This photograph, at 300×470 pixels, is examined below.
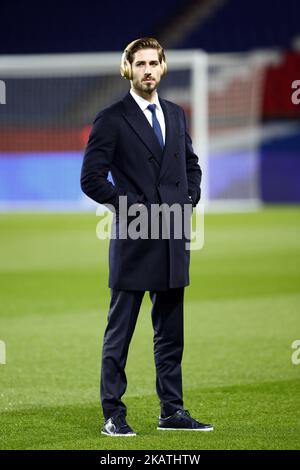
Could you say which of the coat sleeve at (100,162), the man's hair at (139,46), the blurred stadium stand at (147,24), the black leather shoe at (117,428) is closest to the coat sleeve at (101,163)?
the coat sleeve at (100,162)

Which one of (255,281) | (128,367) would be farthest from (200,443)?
(255,281)

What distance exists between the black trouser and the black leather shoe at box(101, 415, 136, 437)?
3 cm

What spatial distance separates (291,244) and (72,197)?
9408 mm

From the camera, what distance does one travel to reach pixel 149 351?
808 cm

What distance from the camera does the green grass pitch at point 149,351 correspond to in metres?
5.35

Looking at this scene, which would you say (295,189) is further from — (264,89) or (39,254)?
(39,254)

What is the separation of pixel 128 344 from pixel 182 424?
0.48 metres

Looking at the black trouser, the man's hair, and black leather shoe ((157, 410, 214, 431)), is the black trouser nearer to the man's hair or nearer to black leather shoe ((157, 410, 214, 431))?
black leather shoe ((157, 410, 214, 431))

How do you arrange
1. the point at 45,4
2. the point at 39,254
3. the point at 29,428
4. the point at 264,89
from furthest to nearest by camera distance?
the point at 45,4, the point at 264,89, the point at 39,254, the point at 29,428

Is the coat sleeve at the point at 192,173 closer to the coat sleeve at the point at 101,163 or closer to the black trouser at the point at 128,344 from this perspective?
the coat sleeve at the point at 101,163

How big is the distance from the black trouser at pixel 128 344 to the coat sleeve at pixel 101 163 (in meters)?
0.48

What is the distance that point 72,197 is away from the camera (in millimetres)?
24750

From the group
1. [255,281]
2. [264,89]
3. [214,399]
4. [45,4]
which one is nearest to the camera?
[214,399]

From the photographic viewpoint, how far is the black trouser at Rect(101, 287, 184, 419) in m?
5.24
